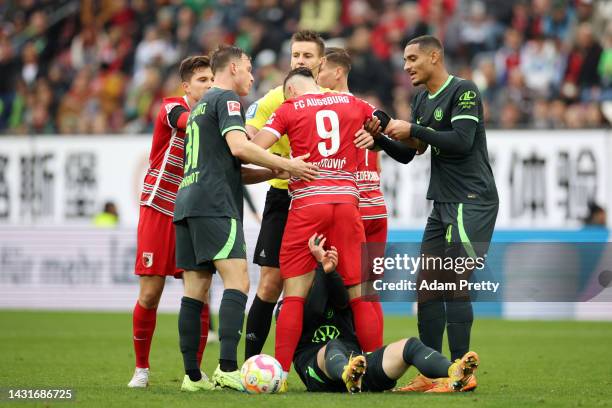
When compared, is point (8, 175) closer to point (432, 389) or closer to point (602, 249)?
point (602, 249)

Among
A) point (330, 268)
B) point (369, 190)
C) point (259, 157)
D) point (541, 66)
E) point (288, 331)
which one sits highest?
point (541, 66)

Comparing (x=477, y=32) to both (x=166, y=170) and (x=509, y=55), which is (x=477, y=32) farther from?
(x=166, y=170)

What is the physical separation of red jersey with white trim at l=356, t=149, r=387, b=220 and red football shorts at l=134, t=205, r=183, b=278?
1707 mm

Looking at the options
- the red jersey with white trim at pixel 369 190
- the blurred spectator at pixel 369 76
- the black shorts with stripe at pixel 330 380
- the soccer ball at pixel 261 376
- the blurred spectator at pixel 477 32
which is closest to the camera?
the black shorts with stripe at pixel 330 380

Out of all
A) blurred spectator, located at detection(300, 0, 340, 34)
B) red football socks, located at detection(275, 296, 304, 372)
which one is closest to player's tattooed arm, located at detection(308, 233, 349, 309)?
red football socks, located at detection(275, 296, 304, 372)

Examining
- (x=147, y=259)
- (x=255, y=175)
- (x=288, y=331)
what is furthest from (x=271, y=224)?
Answer: (x=288, y=331)

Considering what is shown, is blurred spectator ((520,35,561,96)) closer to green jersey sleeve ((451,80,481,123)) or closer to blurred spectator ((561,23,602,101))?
blurred spectator ((561,23,602,101))

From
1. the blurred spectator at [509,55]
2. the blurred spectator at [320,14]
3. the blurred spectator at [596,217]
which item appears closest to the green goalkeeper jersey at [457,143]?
the blurred spectator at [596,217]

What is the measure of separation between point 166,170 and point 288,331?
5.52ft

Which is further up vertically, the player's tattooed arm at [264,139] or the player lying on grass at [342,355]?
the player's tattooed arm at [264,139]

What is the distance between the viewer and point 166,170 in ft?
28.5

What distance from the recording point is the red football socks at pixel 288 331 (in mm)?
8016

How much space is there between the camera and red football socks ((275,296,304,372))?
316 inches

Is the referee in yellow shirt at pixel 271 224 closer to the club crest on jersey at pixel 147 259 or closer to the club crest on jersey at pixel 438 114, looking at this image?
the club crest on jersey at pixel 147 259
